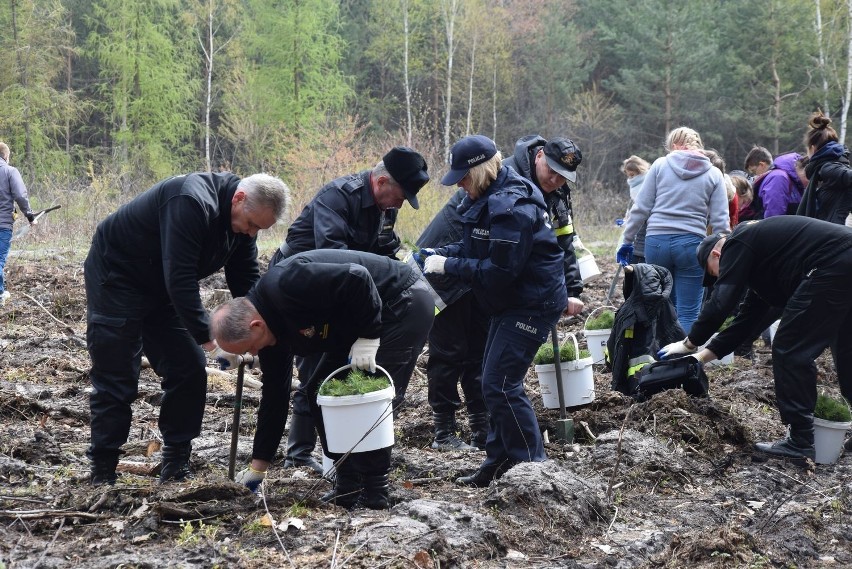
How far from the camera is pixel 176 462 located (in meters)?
5.33

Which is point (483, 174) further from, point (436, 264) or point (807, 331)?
point (807, 331)

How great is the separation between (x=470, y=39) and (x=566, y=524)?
37738mm

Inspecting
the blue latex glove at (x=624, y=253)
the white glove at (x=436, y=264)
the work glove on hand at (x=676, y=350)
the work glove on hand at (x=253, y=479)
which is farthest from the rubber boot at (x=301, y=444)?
the blue latex glove at (x=624, y=253)

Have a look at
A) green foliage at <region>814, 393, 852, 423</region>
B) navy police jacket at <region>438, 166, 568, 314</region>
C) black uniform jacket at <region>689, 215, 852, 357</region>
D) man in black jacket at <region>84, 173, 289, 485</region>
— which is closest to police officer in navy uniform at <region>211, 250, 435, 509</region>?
navy police jacket at <region>438, 166, 568, 314</region>

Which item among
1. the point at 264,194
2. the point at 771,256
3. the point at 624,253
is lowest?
the point at 624,253

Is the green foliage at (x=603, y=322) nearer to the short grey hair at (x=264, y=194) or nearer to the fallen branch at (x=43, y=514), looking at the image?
the short grey hair at (x=264, y=194)

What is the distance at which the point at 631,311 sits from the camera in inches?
281

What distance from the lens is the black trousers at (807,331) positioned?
5.68 metres

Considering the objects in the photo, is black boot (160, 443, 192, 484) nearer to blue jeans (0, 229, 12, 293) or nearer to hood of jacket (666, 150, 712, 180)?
hood of jacket (666, 150, 712, 180)

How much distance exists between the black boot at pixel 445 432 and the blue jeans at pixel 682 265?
2.69m

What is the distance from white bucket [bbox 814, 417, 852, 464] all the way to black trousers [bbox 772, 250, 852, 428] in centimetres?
11

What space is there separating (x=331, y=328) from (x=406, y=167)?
4.68 feet

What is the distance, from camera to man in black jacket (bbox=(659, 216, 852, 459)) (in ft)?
18.7

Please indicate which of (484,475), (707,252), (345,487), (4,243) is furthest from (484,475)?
(4,243)
